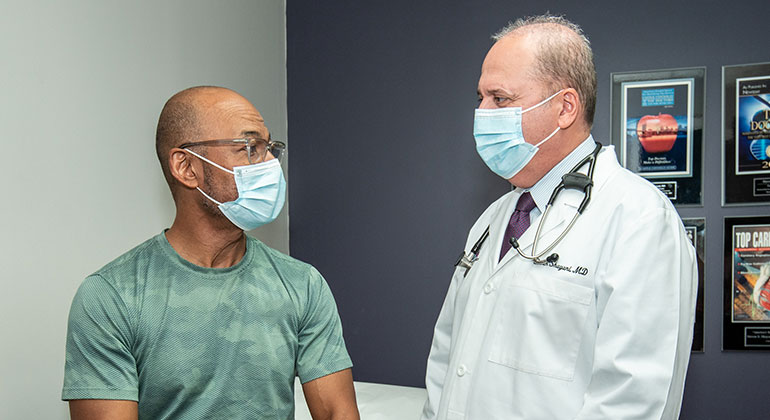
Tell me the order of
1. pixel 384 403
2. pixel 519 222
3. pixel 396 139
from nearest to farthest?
pixel 519 222 → pixel 384 403 → pixel 396 139

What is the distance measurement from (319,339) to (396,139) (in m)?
1.69

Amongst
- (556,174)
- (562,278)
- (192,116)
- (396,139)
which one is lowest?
(562,278)

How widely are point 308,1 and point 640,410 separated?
2599 mm

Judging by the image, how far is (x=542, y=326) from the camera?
1355mm

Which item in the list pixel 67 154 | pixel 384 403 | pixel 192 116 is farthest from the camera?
pixel 384 403

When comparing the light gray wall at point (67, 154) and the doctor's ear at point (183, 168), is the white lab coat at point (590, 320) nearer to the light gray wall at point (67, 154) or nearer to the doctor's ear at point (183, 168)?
the doctor's ear at point (183, 168)

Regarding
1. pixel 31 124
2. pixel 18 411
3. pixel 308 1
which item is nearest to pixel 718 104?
pixel 308 1

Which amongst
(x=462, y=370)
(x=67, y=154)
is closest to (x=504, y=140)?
(x=462, y=370)

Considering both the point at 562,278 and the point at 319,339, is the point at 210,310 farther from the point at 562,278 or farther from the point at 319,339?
the point at 562,278

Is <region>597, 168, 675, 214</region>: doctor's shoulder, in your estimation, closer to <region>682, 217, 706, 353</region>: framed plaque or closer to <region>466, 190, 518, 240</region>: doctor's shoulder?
<region>466, 190, 518, 240</region>: doctor's shoulder

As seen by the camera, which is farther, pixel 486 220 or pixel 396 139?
pixel 396 139

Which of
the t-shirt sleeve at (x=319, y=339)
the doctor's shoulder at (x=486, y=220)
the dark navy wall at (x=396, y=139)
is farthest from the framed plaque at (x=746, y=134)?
the t-shirt sleeve at (x=319, y=339)

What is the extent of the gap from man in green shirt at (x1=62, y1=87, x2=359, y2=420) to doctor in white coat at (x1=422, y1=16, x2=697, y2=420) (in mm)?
350

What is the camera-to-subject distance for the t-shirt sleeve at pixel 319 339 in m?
1.44
